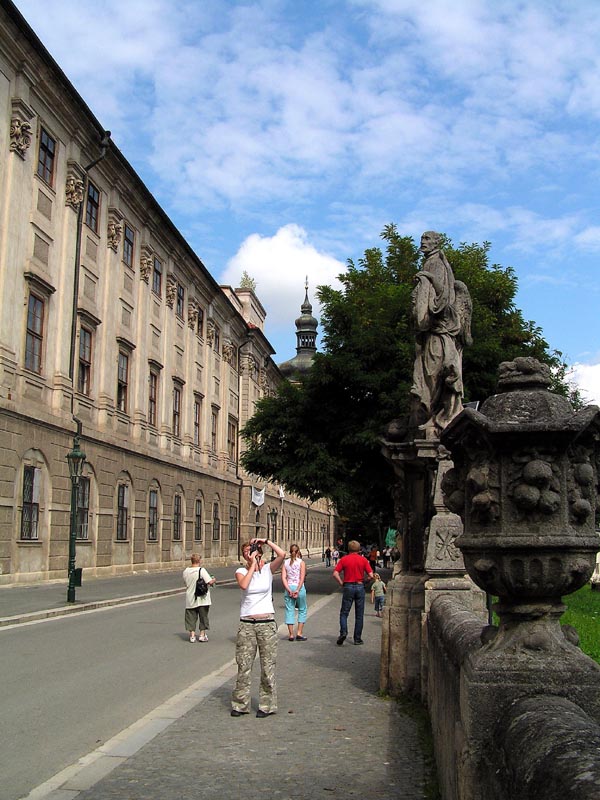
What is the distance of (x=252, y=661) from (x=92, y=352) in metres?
24.8

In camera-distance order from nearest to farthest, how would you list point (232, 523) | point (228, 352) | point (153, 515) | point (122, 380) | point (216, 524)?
point (122, 380)
point (153, 515)
point (216, 524)
point (232, 523)
point (228, 352)

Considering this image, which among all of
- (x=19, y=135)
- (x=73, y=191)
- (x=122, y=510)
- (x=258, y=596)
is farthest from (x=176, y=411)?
(x=258, y=596)

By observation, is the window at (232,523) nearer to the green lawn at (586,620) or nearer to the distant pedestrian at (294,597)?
the green lawn at (586,620)

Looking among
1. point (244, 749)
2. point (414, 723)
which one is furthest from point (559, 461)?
point (414, 723)

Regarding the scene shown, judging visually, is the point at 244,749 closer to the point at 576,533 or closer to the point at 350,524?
the point at 576,533

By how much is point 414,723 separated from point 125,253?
101ft

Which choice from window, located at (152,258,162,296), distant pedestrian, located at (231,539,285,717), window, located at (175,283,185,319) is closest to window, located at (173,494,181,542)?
window, located at (175,283,185,319)

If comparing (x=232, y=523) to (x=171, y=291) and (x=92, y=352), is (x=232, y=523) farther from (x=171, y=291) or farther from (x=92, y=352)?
(x=92, y=352)

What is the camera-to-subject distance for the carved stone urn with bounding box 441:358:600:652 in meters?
3.11

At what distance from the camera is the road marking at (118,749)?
18.1ft

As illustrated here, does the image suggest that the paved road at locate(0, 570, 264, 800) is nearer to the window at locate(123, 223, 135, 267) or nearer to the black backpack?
the black backpack

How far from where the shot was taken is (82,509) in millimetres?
29719

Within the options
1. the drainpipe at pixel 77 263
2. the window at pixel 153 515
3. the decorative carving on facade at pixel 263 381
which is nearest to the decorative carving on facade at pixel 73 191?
the drainpipe at pixel 77 263

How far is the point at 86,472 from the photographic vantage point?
3019 centimetres
